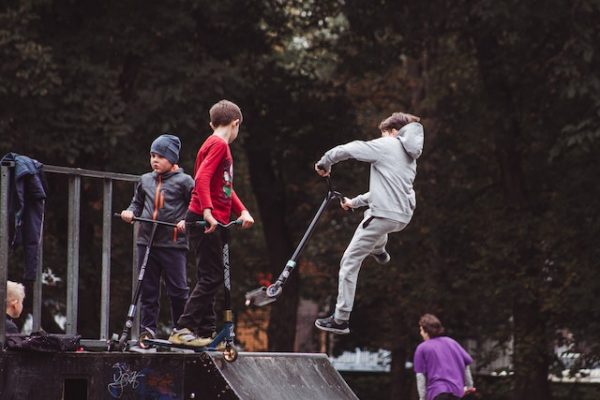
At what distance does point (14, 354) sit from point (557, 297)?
54.3ft

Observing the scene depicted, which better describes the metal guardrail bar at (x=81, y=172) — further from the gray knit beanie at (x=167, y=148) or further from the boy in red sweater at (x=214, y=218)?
the boy in red sweater at (x=214, y=218)

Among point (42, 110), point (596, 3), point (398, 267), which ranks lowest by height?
point (398, 267)

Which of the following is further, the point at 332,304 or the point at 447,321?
the point at 332,304

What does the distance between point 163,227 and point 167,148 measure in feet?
1.84

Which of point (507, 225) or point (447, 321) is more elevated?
point (507, 225)

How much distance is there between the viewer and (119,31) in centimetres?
2095

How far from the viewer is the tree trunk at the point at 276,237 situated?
27.0m

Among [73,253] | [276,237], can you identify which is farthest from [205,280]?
[276,237]

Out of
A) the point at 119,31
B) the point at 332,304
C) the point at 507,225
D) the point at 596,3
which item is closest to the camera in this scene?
the point at 596,3

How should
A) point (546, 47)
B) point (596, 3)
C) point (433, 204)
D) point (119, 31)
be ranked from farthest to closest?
point (433, 204)
point (546, 47)
point (119, 31)
point (596, 3)

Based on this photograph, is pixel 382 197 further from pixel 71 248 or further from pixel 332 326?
pixel 71 248

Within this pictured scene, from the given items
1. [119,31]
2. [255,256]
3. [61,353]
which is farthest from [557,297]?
[61,353]

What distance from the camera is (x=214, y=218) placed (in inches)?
309

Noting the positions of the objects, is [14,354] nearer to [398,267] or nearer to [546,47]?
[546,47]
